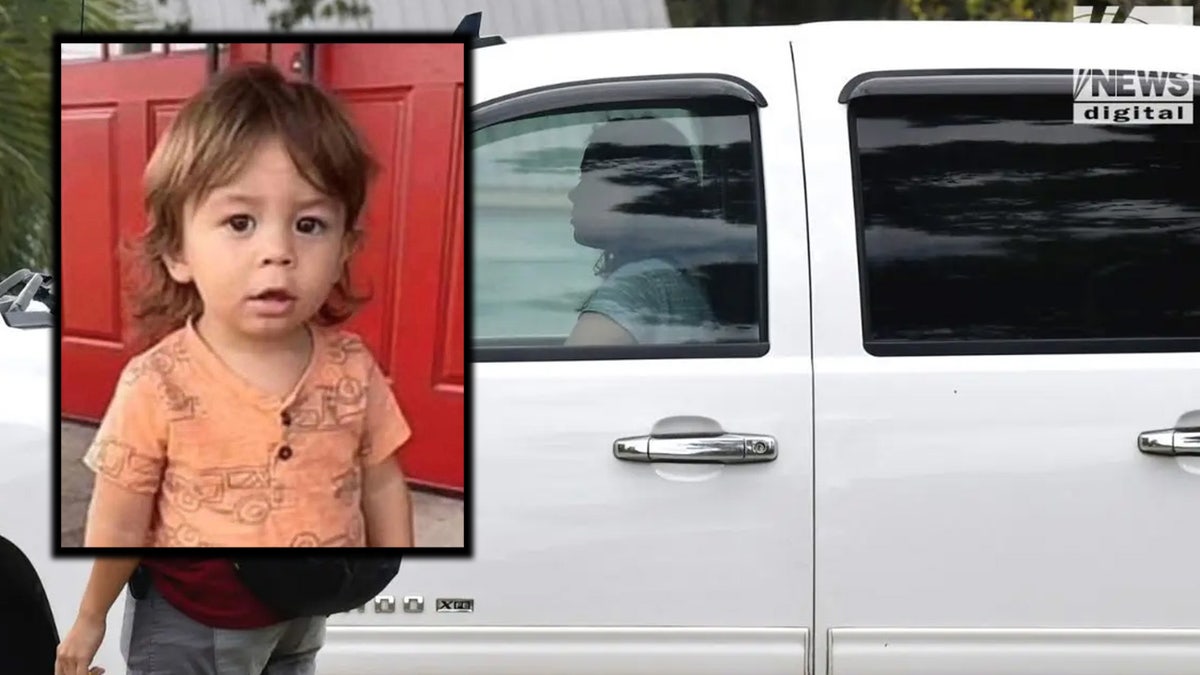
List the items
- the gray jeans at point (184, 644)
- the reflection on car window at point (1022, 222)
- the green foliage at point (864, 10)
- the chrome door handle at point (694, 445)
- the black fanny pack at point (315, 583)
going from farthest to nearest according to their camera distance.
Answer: the green foliage at point (864, 10), the reflection on car window at point (1022, 222), the chrome door handle at point (694, 445), the gray jeans at point (184, 644), the black fanny pack at point (315, 583)

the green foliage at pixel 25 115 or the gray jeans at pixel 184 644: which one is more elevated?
the green foliage at pixel 25 115

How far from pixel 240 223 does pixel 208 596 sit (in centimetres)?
73

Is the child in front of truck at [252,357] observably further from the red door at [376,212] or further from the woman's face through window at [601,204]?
the woman's face through window at [601,204]

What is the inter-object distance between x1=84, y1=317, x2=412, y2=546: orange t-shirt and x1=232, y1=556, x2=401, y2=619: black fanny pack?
8.7 inches

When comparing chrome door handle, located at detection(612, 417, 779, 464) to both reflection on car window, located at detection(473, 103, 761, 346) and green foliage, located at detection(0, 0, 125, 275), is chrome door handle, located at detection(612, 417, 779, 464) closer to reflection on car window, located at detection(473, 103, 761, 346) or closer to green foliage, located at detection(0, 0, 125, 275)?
reflection on car window, located at detection(473, 103, 761, 346)

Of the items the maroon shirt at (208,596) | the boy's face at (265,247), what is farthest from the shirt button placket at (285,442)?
the maroon shirt at (208,596)

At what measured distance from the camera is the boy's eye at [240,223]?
2307mm

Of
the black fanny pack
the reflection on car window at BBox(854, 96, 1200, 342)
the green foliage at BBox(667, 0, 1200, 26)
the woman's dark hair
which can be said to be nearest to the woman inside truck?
the woman's dark hair

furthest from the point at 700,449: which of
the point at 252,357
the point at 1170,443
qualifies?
the point at 252,357

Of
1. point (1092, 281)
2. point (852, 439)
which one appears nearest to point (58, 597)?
point (852, 439)

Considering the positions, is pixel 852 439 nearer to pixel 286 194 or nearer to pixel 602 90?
pixel 602 90

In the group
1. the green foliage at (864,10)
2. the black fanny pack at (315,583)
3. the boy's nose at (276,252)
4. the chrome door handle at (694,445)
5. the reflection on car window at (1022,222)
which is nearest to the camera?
the boy's nose at (276,252)

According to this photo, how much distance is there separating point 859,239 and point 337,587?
132 cm

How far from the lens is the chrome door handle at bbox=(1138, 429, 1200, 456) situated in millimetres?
3256
